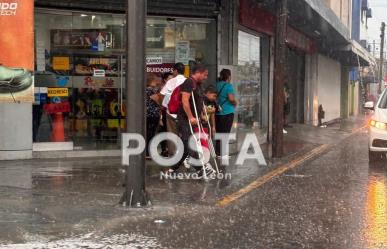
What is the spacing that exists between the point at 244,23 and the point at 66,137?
4916 millimetres

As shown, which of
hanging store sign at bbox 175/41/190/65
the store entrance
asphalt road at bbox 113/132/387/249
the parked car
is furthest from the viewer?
hanging store sign at bbox 175/41/190/65

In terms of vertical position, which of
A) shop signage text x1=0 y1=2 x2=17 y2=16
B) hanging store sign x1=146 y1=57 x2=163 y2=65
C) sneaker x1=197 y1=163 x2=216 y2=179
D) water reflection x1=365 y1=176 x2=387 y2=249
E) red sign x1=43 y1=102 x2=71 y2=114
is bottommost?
water reflection x1=365 y1=176 x2=387 y2=249

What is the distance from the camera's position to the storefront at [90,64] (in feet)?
37.7

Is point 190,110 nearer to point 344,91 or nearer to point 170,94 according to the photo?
point 170,94

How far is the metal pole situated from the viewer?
7004mm

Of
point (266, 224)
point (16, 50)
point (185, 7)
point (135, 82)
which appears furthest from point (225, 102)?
point (266, 224)

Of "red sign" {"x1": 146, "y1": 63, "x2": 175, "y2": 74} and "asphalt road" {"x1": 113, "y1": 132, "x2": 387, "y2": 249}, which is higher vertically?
A: "red sign" {"x1": 146, "y1": 63, "x2": 175, "y2": 74}

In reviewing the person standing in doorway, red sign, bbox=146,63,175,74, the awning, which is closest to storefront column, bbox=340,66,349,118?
the awning

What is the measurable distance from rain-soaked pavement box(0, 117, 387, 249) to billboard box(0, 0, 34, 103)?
1.34 metres

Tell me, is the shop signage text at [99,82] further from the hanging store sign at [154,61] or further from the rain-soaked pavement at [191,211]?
the rain-soaked pavement at [191,211]

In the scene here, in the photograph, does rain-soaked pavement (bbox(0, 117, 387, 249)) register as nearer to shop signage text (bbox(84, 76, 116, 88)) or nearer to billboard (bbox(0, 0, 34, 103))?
billboard (bbox(0, 0, 34, 103))

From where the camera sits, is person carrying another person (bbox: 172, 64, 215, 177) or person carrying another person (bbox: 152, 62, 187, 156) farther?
person carrying another person (bbox: 152, 62, 187, 156)

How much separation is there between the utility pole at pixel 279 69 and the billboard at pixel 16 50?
5067 millimetres

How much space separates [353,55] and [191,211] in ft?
82.6
